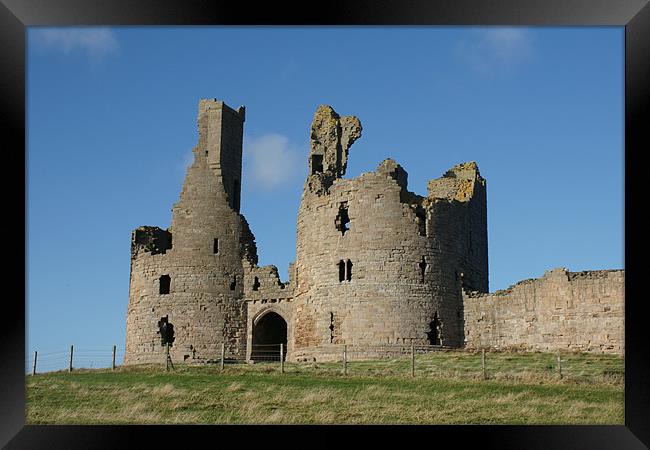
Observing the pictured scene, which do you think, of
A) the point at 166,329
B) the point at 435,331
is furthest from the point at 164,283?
the point at 435,331

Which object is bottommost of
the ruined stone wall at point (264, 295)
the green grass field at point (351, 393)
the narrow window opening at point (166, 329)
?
the green grass field at point (351, 393)

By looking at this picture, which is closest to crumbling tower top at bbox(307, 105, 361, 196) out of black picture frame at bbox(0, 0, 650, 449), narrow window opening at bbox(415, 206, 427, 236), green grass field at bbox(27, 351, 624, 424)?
narrow window opening at bbox(415, 206, 427, 236)

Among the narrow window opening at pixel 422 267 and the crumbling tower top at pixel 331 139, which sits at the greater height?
the crumbling tower top at pixel 331 139

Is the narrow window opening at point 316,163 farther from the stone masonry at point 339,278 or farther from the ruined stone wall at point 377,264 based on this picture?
the ruined stone wall at point 377,264

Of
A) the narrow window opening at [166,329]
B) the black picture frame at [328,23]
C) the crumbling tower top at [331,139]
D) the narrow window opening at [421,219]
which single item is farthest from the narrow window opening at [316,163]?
the black picture frame at [328,23]

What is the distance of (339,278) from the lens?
3750cm

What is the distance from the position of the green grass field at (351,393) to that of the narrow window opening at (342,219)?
618cm

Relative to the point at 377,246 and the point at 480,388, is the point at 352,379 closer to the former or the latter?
the point at 480,388

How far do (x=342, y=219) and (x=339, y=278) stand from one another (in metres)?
2.36

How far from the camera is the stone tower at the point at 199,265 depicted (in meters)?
42.4

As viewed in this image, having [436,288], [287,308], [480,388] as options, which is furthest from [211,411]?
[287,308]

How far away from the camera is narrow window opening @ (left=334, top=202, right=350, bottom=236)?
38188 mm

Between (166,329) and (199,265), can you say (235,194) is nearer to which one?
(199,265)

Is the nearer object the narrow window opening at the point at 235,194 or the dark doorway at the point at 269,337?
the dark doorway at the point at 269,337
